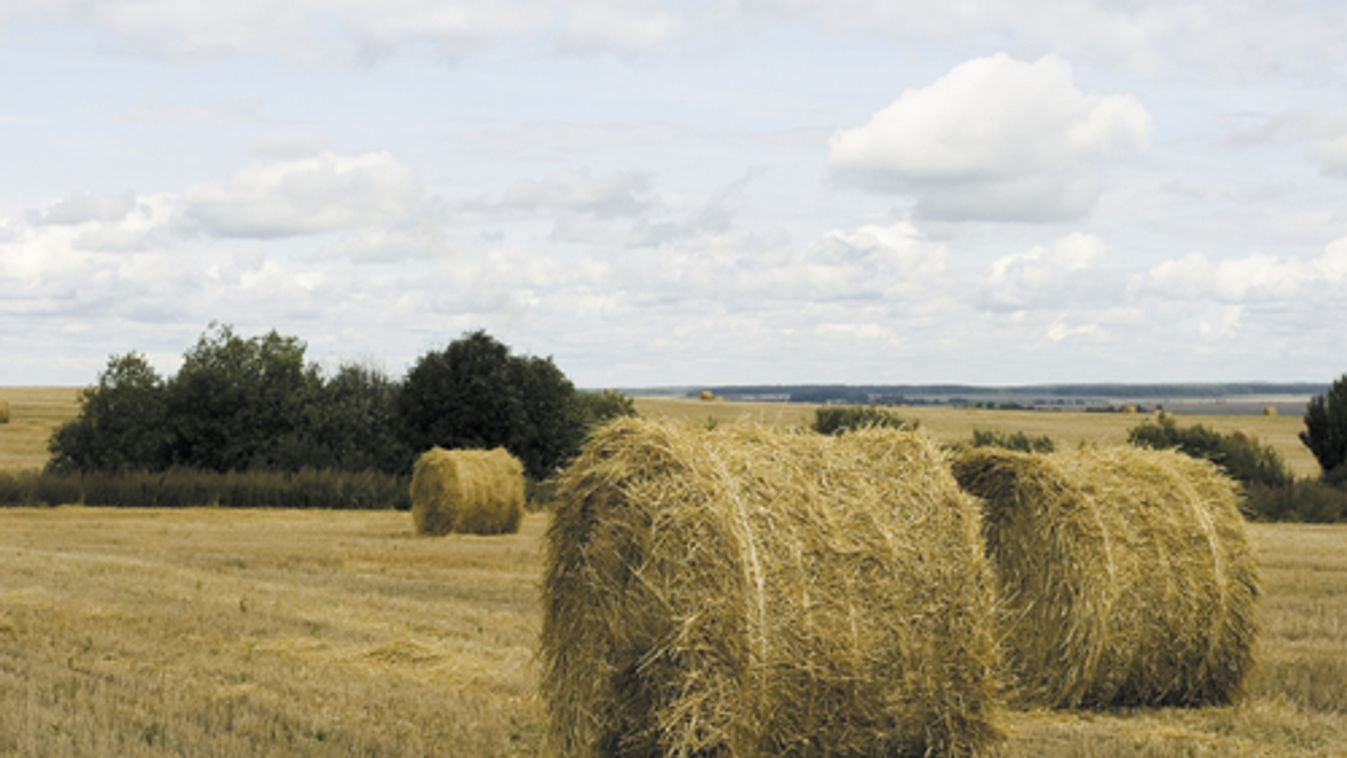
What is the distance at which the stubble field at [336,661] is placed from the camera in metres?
9.46

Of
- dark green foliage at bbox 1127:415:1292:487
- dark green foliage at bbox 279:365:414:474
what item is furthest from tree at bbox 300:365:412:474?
dark green foliage at bbox 1127:415:1292:487

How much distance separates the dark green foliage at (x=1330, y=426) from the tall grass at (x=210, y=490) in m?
26.8

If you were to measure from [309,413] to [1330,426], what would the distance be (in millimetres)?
29924

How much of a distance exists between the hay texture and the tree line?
86.7 ft

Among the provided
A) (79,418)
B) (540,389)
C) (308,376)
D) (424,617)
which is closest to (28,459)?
(79,418)

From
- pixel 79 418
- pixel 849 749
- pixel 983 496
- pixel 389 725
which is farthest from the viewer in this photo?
pixel 79 418

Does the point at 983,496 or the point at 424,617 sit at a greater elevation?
the point at 983,496

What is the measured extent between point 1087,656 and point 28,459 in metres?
50.4

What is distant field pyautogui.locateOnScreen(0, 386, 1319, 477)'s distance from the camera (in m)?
57.0

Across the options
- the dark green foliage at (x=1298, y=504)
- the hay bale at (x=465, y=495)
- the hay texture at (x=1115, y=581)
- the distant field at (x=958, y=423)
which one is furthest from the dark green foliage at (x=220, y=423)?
the hay texture at (x=1115, y=581)

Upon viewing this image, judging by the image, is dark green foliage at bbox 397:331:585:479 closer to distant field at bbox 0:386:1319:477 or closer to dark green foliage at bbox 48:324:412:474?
dark green foliage at bbox 48:324:412:474

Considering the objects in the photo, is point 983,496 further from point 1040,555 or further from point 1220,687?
point 1220,687

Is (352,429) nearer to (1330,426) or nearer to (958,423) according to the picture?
(1330,426)

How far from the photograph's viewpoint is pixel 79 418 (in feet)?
143
